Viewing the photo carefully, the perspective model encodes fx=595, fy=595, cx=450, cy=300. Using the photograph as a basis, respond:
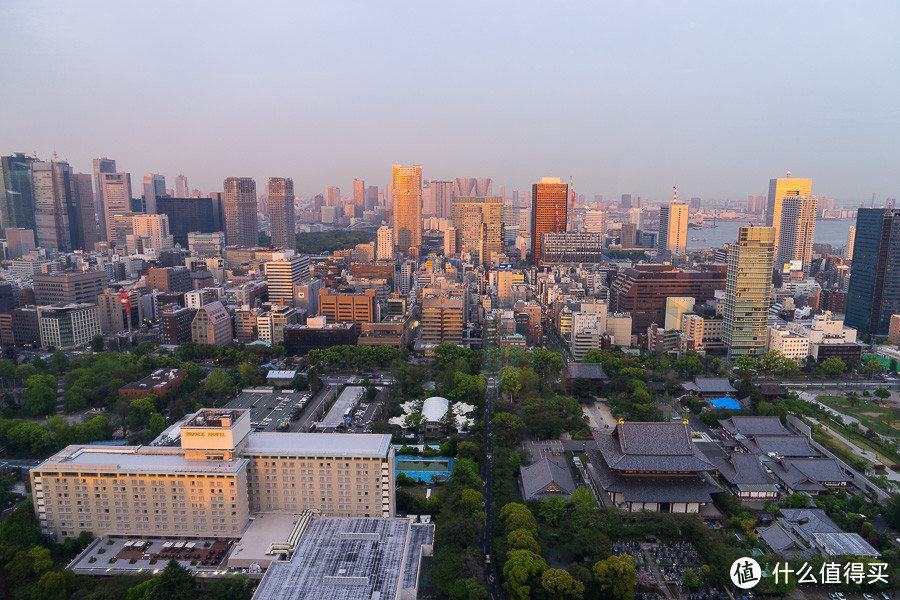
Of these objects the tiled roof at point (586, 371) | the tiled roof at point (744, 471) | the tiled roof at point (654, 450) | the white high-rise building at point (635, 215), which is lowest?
the tiled roof at point (744, 471)

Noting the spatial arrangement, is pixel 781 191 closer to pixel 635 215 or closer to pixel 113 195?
pixel 635 215

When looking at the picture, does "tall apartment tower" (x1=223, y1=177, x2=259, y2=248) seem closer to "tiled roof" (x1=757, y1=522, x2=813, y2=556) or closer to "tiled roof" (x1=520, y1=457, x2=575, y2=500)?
"tiled roof" (x1=520, y1=457, x2=575, y2=500)

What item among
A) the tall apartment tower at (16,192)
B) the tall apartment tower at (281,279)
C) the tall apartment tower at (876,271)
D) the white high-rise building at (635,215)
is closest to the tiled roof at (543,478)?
the tall apartment tower at (876,271)

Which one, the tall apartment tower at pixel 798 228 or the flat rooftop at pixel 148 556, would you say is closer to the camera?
the flat rooftop at pixel 148 556

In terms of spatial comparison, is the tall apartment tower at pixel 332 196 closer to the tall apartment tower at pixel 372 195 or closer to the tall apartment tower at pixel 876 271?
the tall apartment tower at pixel 372 195

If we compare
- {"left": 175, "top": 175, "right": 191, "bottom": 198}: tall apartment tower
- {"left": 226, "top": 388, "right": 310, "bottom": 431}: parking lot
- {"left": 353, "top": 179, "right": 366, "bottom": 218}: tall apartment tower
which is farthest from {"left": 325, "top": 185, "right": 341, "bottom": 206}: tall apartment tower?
{"left": 226, "top": 388, "right": 310, "bottom": 431}: parking lot

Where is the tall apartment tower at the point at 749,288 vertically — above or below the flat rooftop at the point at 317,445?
above

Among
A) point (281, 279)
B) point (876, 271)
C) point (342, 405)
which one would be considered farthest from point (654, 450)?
point (281, 279)

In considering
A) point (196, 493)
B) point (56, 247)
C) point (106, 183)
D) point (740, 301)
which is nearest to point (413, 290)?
point (740, 301)
